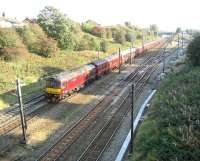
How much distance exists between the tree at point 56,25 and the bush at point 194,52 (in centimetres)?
3347

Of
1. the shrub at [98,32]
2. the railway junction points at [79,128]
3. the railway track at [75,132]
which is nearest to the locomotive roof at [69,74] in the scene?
the railway junction points at [79,128]

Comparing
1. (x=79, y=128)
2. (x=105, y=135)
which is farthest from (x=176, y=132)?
(x=79, y=128)

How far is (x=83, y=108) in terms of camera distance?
36.5 metres

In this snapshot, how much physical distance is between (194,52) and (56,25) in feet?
120

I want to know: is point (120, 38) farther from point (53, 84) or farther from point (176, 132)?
point (176, 132)

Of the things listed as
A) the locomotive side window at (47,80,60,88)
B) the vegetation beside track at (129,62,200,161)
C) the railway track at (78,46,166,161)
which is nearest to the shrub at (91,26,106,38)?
the railway track at (78,46,166,161)

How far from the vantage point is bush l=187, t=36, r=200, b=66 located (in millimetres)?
42375

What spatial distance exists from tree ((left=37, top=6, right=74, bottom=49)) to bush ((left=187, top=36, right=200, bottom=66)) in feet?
110

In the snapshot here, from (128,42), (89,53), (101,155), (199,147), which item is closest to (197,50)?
(101,155)

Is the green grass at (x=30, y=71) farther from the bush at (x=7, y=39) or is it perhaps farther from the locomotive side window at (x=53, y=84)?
the locomotive side window at (x=53, y=84)

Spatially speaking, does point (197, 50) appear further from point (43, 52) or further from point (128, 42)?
point (128, 42)

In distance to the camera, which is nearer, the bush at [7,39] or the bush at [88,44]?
the bush at [7,39]

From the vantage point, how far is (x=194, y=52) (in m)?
43.0

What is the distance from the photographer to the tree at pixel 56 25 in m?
70.4
